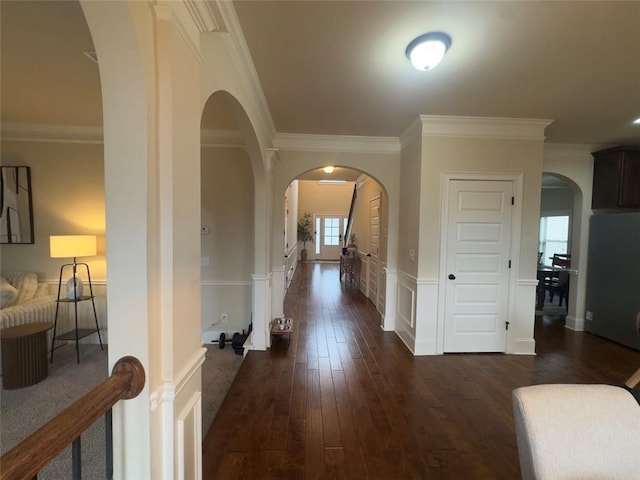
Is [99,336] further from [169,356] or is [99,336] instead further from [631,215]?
[631,215]

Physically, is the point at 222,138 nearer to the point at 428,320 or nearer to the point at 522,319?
the point at 428,320

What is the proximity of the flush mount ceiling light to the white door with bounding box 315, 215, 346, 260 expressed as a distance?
11.6 meters

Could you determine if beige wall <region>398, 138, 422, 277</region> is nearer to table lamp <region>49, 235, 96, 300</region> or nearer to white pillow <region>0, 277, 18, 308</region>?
table lamp <region>49, 235, 96, 300</region>

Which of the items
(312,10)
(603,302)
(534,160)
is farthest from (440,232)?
(603,302)

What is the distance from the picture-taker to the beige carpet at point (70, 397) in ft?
6.21

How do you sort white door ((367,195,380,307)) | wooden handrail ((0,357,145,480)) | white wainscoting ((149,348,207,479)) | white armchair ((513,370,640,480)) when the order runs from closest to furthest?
wooden handrail ((0,357,145,480)) < white armchair ((513,370,640,480)) < white wainscoting ((149,348,207,479)) < white door ((367,195,380,307))

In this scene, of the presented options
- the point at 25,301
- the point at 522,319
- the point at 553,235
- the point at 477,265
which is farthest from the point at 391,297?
the point at 553,235

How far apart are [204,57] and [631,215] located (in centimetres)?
526

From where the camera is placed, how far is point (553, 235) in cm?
813

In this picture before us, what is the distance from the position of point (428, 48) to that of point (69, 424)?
2492 millimetres

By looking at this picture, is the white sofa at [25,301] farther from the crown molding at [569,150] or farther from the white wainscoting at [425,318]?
the crown molding at [569,150]

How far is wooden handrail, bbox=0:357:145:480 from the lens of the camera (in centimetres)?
65

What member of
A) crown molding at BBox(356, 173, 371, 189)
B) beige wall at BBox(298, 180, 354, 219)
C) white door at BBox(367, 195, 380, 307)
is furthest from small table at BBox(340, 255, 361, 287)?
beige wall at BBox(298, 180, 354, 219)

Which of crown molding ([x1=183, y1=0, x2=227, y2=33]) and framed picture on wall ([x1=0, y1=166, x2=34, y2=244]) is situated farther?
framed picture on wall ([x1=0, y1=166, x2=34, y2=244])
